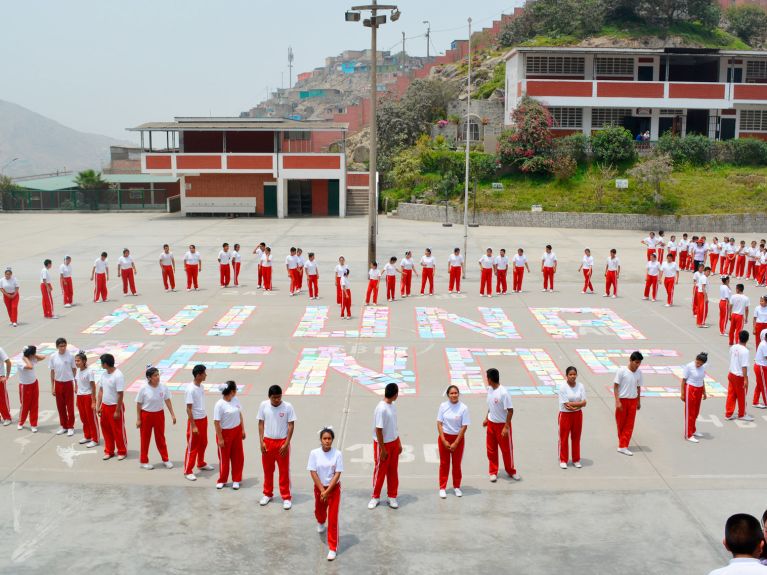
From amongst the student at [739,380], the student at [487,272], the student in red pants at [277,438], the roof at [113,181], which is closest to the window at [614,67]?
the roof at [113,181]

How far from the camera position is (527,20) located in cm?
7406

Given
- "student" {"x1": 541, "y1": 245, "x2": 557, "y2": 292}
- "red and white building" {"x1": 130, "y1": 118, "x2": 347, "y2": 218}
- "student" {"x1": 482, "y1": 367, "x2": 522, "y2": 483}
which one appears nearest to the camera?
"student" {"x1": 482, "y1": 367, "x2": 522, "y2": 483}

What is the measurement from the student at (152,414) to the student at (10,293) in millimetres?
10134

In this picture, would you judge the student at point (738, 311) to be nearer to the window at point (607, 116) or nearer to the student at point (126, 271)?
the student at point (126, 271)

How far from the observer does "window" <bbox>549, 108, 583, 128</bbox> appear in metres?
49.4

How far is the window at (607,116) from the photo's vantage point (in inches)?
1961

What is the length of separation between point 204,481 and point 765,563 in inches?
275

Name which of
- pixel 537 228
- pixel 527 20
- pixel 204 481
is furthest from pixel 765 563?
pixel 527 20

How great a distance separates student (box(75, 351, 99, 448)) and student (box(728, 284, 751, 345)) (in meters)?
13.3

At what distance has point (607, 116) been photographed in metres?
49.8

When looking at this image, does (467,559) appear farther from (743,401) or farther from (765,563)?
(743,401)

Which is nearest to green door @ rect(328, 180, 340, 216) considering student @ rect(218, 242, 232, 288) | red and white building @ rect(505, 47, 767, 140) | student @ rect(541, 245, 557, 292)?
red and white building @ rect(505, 47, 767, 140)

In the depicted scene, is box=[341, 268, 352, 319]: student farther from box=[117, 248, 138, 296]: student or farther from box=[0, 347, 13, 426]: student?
box=[0, 347, 13, 426]: student

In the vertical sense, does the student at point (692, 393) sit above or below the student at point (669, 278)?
below
